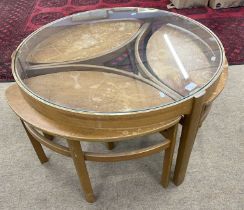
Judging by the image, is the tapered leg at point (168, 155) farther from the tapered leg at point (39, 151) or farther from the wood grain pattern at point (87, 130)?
the tapered leg at point (39, 151)

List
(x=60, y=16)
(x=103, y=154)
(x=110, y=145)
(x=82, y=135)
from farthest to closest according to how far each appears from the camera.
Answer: (x=60, y=16) < (x=110, y=145) < (x=103, y=154) < (x=82, y=135)

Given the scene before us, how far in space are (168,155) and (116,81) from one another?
16.2 inches

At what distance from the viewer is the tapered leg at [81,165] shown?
105 cm

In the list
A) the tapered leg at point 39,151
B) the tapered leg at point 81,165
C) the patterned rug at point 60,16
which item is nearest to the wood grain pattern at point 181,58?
the tapered leg at point 81,165

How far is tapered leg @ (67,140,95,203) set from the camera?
1.05 meters

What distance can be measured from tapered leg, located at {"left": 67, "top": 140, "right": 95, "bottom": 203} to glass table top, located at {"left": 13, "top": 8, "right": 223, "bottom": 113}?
16 cm

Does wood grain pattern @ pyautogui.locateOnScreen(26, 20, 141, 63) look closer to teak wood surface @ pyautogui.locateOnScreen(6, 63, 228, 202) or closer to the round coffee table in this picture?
the round coffee table

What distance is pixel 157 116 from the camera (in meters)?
0.98

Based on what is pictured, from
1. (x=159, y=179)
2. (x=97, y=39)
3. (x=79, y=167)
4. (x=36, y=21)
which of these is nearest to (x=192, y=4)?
(x=36, y=21)

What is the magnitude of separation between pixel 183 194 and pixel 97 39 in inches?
36.8

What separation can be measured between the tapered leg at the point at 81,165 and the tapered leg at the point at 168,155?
0.37m

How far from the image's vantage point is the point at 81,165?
1.13m

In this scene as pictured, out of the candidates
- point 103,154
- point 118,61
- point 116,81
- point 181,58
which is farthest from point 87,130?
point 181,58

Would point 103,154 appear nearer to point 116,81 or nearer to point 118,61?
point 116,81
